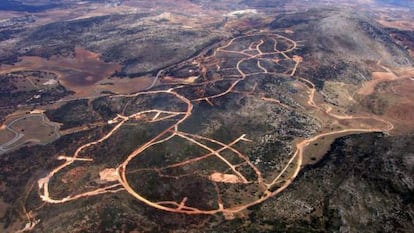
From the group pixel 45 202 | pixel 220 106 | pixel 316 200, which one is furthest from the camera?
pixel 220 106

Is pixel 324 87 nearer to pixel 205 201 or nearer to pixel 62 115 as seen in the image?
A: pixel 205 201

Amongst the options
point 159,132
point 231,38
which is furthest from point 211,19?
point 159,132

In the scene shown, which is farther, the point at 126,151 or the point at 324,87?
the point at 324,87

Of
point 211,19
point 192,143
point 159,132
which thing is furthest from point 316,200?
point 211,19

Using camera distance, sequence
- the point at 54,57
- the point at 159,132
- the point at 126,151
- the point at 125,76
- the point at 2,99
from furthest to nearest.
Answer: the point at 54,57, the point at 125,76, the point at 2,99, the point at 159,132, the point at 126,151

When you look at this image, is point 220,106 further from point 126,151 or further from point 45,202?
point 45,202

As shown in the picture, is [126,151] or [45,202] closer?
[45,202]
